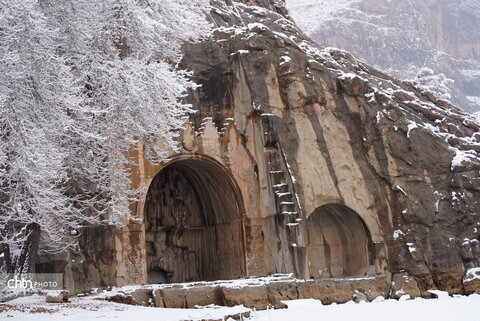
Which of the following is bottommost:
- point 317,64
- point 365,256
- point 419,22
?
point 365,256

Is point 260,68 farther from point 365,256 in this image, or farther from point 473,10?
point 473,10

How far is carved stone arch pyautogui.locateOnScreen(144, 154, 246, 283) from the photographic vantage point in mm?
24453

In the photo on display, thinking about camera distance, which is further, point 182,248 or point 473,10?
point 473,10

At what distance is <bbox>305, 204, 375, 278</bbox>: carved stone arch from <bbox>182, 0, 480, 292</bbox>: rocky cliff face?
79 cm

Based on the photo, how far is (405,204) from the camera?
80.1ft

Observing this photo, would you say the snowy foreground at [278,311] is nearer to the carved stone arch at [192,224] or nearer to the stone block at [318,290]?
the stone block at [318,290]

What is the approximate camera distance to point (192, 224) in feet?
85.8

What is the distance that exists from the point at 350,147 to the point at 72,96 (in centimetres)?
1375

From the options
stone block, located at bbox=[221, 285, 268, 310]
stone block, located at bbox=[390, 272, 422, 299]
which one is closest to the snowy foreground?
stone block, located at bbox=[221, 285, 268, 310]

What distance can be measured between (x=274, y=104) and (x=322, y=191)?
332cm

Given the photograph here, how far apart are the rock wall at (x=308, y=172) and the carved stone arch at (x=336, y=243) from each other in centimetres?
6

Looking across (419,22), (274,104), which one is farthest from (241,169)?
(419,22)

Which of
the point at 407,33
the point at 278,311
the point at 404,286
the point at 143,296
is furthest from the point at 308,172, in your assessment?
the point at 407,33

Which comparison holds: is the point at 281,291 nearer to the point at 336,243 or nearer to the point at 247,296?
the point at 247,296
